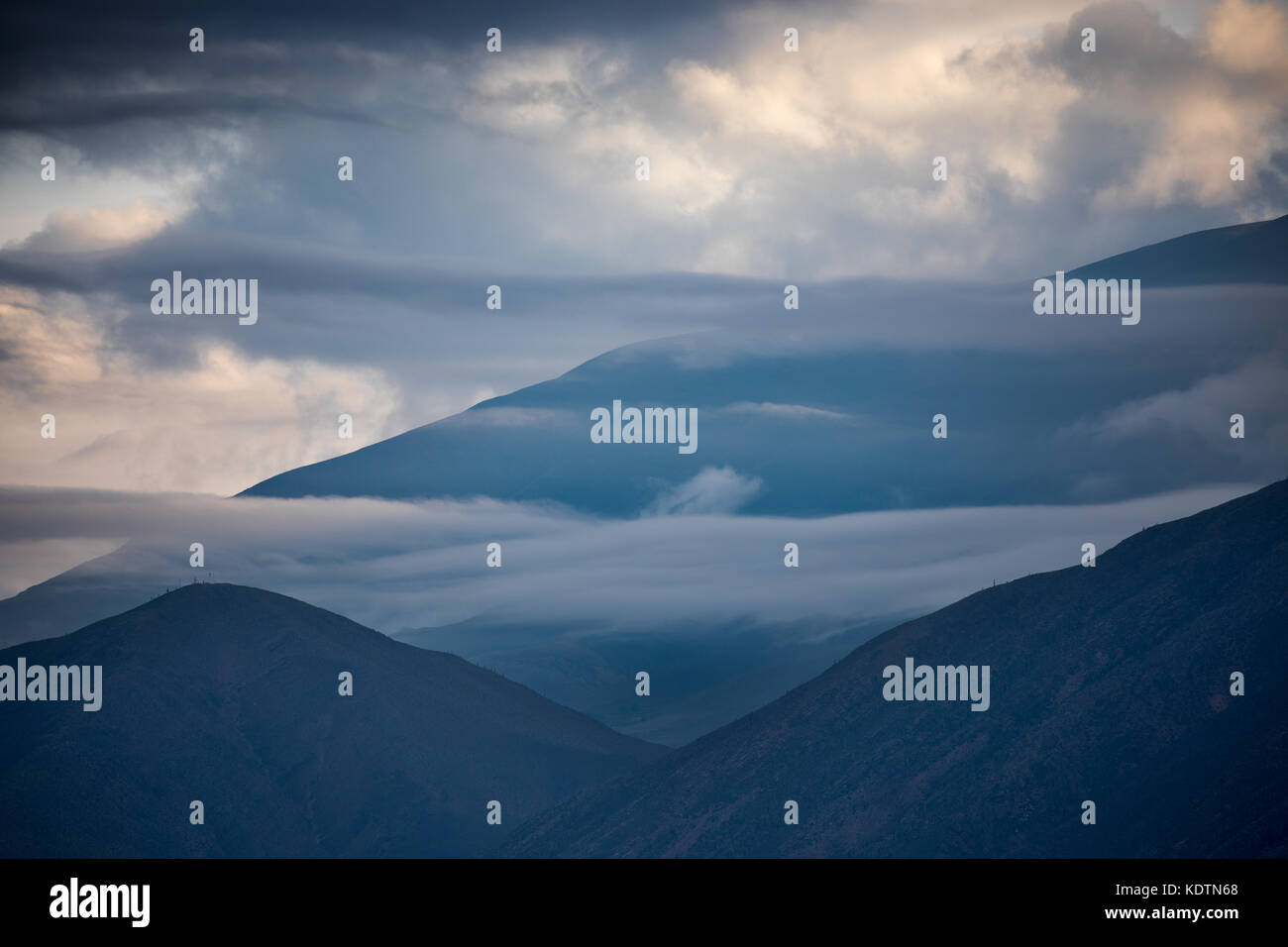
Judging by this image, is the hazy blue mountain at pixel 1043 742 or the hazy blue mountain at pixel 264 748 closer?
the hazy blue mountain at pixel 1043 742

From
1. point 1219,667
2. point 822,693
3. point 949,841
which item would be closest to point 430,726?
point 822,693

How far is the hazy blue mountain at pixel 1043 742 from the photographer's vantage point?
113750 millimetres

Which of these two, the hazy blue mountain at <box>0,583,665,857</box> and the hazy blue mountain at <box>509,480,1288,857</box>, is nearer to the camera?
the hazy blue mountain at <box>509,480,1288,857</box>

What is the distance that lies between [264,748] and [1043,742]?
95.0m

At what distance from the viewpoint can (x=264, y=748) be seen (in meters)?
176

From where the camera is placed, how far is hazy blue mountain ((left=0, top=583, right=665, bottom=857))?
15738 centimetres

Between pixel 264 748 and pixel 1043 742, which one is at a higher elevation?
pixel 264 748

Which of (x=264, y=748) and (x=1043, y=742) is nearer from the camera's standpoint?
(x=1043, y=742)

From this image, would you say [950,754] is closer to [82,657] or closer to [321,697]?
[321,697]

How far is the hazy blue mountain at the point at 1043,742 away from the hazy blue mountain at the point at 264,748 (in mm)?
24169

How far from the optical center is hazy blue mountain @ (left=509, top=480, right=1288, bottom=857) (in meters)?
114

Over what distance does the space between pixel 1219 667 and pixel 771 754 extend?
42.4 meters

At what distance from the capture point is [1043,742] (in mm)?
125500

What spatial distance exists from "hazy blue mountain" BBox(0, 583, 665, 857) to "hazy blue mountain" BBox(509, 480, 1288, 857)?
79.3ft
